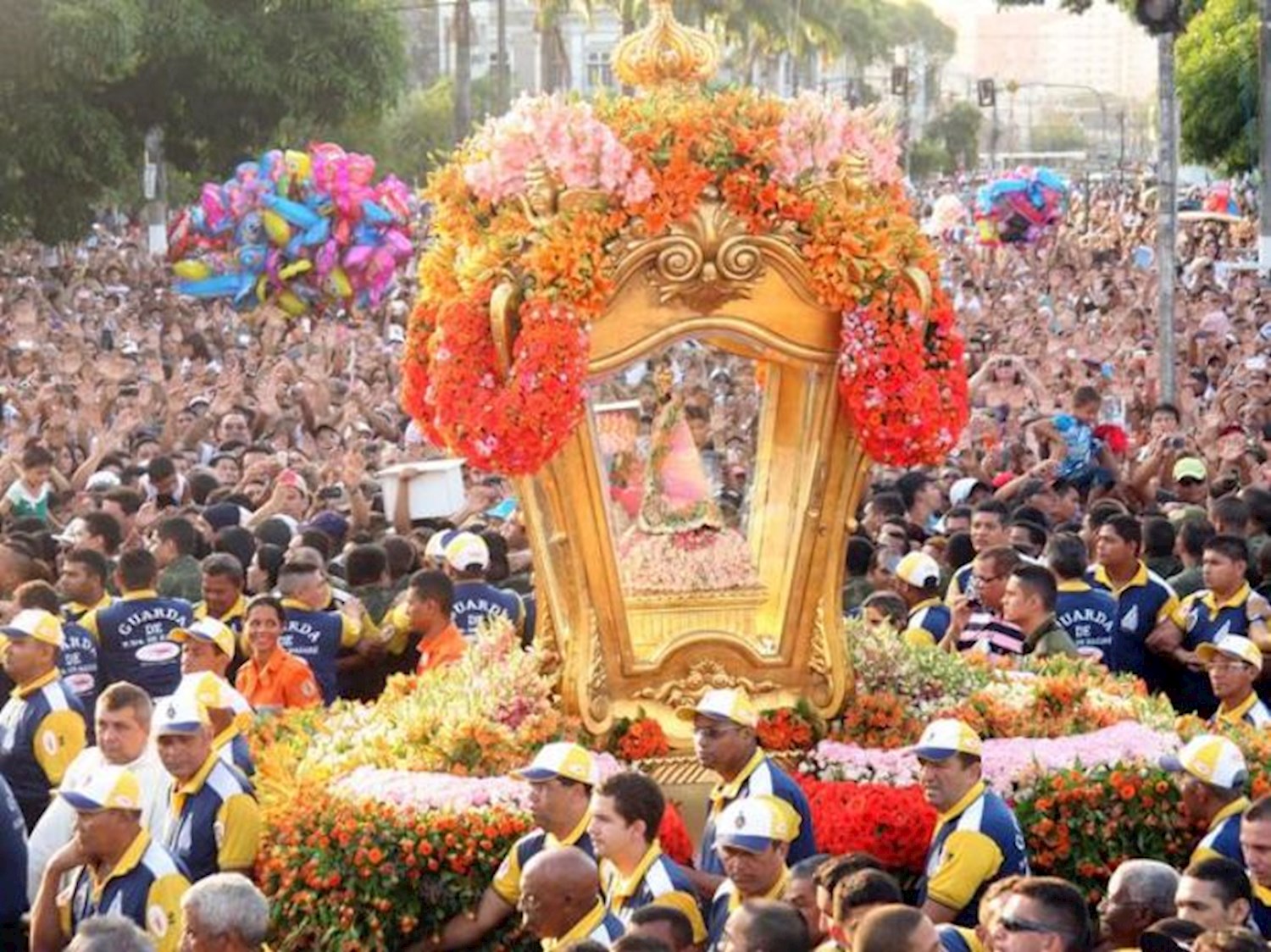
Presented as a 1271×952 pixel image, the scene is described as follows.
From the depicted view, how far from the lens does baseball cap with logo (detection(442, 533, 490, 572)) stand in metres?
15.2

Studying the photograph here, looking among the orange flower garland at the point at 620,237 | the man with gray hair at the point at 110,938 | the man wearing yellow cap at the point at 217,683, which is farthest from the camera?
the orange flower garland at the point at 620,237

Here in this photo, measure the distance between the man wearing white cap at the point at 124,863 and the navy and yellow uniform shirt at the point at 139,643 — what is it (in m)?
4.04

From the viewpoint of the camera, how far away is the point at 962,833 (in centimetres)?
1069

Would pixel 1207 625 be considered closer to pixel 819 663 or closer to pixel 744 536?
pixel 819 663

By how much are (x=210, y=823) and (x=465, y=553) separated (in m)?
4.15

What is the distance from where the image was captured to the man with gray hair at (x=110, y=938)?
8.27 m

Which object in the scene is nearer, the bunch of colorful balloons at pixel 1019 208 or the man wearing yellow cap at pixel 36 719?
the man wearing yellow cap at pixel 36 719

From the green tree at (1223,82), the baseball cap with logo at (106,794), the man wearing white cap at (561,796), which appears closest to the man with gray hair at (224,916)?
the baseball cap with logo at (106,794)

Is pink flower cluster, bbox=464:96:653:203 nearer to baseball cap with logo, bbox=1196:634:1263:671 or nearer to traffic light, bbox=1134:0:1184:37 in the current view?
baseball cap with logo, bbox=1196:634:1263:671

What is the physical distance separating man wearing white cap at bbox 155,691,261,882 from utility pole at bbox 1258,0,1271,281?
25.1m

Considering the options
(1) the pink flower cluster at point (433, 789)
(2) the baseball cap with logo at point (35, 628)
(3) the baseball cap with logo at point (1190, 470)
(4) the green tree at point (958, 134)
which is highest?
(2) the baseball cap with logo at point (35, 628)

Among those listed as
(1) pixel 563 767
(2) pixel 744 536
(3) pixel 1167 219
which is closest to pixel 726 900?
(1) pixel 563 767

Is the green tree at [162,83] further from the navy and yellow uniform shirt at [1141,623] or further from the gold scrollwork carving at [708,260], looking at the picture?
the gold scrollwork carving at [708,260]

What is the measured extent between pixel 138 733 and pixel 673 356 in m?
3.52
